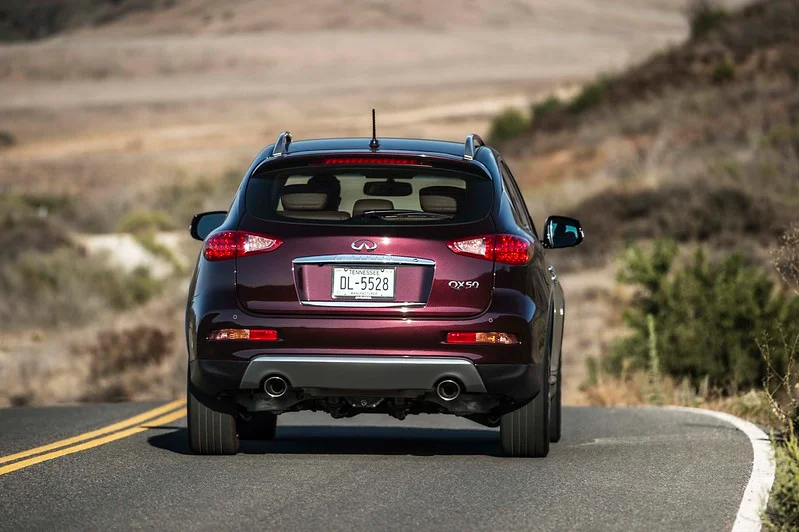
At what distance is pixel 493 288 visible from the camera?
9.21m

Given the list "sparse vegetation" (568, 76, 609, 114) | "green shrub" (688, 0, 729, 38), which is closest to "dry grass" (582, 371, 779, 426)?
"sparse vegetation" (568, 76, 609, 114)

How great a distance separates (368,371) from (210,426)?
125 cm

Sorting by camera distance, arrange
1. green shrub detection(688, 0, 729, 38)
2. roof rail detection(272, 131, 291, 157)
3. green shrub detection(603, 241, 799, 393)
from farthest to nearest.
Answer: green shrub detection(688, 0, 729, 38), green shrub detection(603, 241, 799, 393), roof rail detection(272, 131, 291, 157)

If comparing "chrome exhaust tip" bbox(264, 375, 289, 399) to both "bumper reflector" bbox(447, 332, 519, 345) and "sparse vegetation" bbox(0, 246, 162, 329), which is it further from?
"sparse vegetation" bbox(0, 246, 162, 329)

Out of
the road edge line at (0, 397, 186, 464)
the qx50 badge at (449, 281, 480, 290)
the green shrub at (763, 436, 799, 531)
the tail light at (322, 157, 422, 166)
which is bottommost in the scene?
the road edge line at (0, 397, 186, 464)

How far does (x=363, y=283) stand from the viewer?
917cm

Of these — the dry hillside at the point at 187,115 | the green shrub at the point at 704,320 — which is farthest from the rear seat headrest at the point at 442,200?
the dry hillside at the point at 187,115

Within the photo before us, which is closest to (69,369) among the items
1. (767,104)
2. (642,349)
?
(642,349)

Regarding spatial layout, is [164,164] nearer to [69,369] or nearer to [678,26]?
[69,369]

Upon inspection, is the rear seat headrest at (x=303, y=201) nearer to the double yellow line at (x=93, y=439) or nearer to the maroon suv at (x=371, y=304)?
the maroon suv at (x=371, y=304)

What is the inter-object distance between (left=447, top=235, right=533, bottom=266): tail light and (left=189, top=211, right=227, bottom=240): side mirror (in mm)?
1636

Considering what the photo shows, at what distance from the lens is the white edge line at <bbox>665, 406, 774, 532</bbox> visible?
7488 millimetres

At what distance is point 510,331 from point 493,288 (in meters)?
0.26

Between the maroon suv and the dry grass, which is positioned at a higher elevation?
the maroon suv
